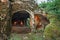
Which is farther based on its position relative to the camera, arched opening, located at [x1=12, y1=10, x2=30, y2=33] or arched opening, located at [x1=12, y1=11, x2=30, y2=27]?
arched opening, located at [x1=12, y1=11, x2=30, y2=27]

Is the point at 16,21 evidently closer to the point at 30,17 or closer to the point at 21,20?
the point at 21,20

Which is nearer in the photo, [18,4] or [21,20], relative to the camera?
[18,4]

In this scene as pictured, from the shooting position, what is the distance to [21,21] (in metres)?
15.5

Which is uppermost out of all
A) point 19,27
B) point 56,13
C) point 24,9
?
point 56,13

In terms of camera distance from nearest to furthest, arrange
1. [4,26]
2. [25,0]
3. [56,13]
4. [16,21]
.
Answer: [56,13] → [4,26] → [25,0] → [16,21]

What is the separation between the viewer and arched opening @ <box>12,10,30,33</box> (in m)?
14.4

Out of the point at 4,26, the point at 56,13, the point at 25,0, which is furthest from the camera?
the point at 25,0

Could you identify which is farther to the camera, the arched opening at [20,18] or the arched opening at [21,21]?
Result: the arched opening at [20,18]

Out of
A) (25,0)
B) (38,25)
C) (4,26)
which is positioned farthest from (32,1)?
(4,26)

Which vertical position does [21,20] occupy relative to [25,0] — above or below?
below

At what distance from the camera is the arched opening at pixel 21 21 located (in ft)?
47.3

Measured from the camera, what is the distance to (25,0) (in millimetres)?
13914

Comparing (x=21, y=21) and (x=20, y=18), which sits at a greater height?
(x=20, y=18)

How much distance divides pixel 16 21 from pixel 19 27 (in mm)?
886
